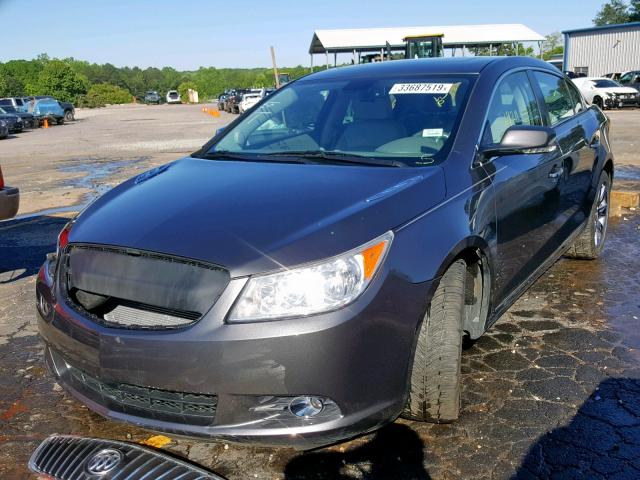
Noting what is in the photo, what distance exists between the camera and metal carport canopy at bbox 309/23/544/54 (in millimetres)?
39000

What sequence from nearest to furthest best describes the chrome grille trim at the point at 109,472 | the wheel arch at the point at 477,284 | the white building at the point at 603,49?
the chrome grille trim at the point at 109,472, the wheel arch at the point at 477,284, the white building at the point at 603,49

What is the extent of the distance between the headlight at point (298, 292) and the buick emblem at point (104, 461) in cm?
97

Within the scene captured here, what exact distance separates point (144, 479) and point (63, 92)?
259 feet

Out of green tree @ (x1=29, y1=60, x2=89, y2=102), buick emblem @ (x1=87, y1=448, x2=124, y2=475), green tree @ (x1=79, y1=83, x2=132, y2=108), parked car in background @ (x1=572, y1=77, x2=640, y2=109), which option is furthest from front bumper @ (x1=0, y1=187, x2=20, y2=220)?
green tree @ (x1=79, y1=83, x2=132, y2=108)

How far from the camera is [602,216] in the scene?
5.69 metres

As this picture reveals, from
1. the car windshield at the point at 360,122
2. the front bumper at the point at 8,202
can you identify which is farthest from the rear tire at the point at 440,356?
the front bumper at the point at 8,202

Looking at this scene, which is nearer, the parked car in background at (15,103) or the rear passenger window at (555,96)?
the rear passenger window at (555,96)

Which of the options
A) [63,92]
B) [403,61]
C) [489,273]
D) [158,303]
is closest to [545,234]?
[489,273]

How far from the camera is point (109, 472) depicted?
8.60 ft

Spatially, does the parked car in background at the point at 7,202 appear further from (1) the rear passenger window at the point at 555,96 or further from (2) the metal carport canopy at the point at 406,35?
(2) the metal carport canopy at the point at 406,35

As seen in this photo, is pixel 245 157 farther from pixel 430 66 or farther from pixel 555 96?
pixel 555 96

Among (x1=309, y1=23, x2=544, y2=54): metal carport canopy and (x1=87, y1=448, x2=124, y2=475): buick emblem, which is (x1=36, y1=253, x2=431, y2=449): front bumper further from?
(x1=309, y1=23, x2=544, y2=54): metal carport canopy

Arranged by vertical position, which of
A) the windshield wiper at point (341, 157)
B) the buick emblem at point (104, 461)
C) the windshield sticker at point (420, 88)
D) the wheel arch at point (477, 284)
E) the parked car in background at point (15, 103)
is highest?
the parked car in background at point (15, 103)

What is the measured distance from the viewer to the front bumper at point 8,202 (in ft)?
16.7
